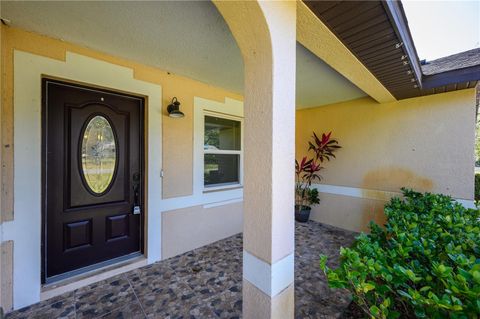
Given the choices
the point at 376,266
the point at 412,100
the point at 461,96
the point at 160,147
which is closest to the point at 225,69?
the point at 160,147

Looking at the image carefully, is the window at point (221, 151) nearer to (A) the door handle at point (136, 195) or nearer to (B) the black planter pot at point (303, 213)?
(A) the door handle at point (136, 195)

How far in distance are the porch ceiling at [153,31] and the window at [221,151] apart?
916 mm

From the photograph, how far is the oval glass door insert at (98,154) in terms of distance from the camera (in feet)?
6.83

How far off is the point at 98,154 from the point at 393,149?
14.1 feet

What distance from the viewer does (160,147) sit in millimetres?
2475

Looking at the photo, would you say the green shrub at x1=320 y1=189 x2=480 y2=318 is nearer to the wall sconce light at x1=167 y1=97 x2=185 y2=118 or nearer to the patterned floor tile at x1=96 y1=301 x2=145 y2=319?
the patterned floor tile at x1=96 y1=301 x2=145 y2=319

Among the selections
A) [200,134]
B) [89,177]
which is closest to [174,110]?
[200,134]

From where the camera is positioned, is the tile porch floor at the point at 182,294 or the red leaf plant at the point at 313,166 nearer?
the tile porch floor at the point at 182,294

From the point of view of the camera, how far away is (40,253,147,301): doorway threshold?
1845mm

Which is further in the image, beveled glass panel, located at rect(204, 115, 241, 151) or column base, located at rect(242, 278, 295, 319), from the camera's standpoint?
beveled glass panel, located at rect(204, 115, 241, 151)

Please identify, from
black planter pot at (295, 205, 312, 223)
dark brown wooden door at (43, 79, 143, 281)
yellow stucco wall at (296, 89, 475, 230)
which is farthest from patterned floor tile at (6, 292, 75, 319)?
yellow stucco wall at (296, 89, 475, 230)

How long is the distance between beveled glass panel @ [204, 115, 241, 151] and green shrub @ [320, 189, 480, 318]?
245 centimetres

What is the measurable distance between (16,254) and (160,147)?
1.58m

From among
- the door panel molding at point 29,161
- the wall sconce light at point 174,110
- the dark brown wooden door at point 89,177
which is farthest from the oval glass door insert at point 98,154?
the wall sconce light at point 174,110
